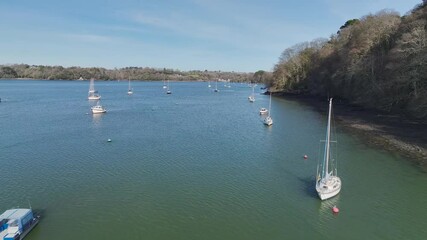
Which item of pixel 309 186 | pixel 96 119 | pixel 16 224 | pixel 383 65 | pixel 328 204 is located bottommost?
pixel 328 204

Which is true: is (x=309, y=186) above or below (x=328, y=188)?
below

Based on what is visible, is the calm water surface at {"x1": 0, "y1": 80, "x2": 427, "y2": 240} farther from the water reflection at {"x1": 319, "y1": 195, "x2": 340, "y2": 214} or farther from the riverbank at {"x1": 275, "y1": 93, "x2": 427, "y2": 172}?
the riverbank at {"x1": 275, "y1": 93, "x2": 427, "y2": 172}

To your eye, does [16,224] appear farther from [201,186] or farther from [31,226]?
[201,186]

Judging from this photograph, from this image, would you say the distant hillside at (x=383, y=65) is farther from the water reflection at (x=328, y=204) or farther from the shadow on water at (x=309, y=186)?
the water reflection at (x=328, y=204)

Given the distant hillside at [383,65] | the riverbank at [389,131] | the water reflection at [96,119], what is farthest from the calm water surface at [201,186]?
the distant hillside at [383,65]

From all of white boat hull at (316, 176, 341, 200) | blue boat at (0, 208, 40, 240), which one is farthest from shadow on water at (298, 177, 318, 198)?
blue boat at (0, 208, 40, 240)

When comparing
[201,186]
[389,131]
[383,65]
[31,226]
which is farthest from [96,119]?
[383,65]
